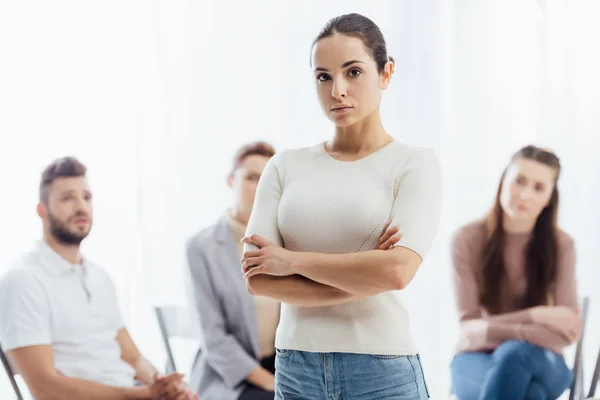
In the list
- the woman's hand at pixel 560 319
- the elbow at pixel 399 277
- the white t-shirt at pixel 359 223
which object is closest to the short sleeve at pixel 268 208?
the white t-shirt at pixel 359 223

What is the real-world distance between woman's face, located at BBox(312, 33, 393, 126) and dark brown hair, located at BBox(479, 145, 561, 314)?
154cm

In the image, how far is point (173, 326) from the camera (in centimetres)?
290

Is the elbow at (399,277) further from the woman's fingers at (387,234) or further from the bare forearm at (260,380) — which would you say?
the bare forearm at (260,380)

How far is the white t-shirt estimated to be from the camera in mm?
1194

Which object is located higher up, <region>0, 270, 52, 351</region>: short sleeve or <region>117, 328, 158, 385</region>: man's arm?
<region>0, 270, 52, 351</region>: short sleeve

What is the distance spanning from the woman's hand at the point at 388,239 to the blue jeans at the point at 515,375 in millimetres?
1447

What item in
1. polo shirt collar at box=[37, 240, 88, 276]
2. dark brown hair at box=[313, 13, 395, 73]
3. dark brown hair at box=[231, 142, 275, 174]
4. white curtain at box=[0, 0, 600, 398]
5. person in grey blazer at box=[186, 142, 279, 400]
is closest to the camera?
dark brown hair at box=[313, 13, 395, 73]

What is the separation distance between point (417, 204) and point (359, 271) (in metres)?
0.15

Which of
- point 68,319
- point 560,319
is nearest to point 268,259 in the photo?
point 68,319

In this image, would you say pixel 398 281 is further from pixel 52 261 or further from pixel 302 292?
pixel 52 261

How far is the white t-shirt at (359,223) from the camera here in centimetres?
119

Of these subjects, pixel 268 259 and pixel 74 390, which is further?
pixel 74 390

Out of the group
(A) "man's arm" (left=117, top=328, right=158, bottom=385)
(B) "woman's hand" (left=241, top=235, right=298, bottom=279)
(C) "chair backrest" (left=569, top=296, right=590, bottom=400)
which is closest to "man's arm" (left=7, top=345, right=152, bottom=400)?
(A) "man's arm" (left=117, top=328, right=158, bottom=385)

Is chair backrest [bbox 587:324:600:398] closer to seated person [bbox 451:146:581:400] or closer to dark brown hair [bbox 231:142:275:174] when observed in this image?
seated person [bbox 451:146:581:400]
